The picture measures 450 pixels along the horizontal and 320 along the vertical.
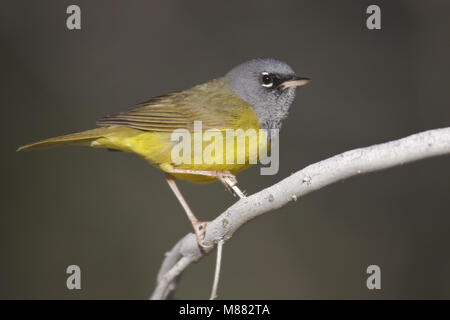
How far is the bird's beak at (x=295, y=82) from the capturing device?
3605 mm

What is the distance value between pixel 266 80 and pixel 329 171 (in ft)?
5.76

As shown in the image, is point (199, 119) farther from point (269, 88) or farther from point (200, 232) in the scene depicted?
point (200, 232)

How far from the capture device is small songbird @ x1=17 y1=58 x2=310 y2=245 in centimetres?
357

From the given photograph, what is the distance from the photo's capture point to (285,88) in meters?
3.74

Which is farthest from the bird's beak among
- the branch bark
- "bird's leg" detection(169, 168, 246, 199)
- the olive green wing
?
the branch bark

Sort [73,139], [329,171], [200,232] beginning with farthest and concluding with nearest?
[73,139] → [200,232] → [329,171]

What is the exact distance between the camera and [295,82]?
12.0 ft

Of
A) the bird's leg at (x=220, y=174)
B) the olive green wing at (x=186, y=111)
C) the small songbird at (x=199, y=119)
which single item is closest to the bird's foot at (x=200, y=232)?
the small songbird at (x=199, y=119)

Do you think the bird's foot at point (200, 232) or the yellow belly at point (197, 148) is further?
the yellow belly at point (197, 148)

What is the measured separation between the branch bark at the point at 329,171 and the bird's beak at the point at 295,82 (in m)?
1.09

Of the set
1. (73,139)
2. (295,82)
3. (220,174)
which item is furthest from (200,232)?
(295,82)

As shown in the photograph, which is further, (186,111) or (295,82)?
(186,111)

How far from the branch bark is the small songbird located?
60 centimetres

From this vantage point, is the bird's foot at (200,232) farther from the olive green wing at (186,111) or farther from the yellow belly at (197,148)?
the olive green wing at (186,111)
